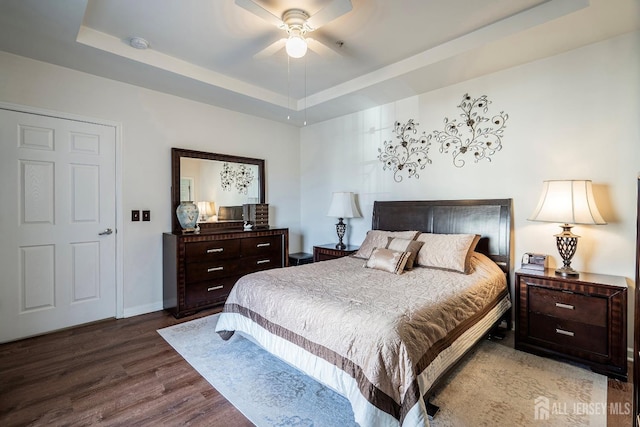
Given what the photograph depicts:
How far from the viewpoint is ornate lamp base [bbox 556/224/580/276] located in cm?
247

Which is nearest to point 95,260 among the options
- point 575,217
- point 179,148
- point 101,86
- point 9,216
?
point 9,216

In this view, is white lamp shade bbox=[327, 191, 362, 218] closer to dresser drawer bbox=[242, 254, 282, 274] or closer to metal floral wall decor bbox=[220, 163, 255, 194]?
dresser drawer bbox=[242, 254, 282, 274]

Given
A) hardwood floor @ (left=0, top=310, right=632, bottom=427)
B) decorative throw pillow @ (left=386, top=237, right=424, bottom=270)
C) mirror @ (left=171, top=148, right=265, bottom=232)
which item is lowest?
hardwood floor @ (left=0, top=310, right=632, bottom=427)

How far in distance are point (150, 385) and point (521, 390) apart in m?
2.52

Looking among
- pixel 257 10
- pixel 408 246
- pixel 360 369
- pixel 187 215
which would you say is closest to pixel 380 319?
pixel 360 369

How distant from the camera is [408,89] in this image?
3518 millimetres

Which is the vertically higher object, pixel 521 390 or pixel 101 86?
pixel 101 86

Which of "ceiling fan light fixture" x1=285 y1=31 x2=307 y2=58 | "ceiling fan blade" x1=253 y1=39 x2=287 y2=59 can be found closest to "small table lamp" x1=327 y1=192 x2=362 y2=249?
"ceiling fan blade" x1=253 y1=39 x2=287 y2=59

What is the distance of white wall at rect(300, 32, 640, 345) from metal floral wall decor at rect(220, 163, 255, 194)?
77.7 inches

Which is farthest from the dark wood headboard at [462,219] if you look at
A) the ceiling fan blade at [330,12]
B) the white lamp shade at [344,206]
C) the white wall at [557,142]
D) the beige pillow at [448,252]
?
the ceiling fan blade at [330,12]

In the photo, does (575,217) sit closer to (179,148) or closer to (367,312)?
(367,312)

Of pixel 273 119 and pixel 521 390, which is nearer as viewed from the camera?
pixel 521 390

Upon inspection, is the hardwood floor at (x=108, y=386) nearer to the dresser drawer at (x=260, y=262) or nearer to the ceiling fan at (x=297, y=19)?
the dresser drawer at (x=260, y=262)

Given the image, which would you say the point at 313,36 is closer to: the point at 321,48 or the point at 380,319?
the point at 321,48
